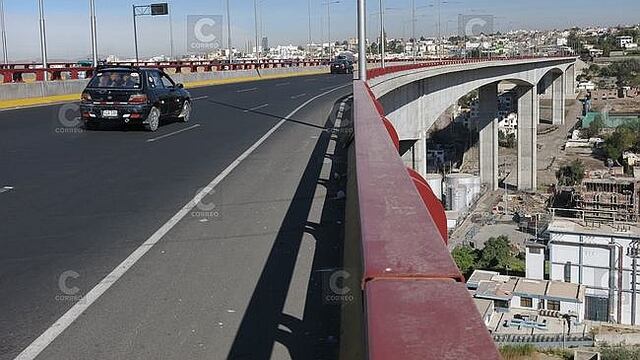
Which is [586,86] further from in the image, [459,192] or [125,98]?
[125,98]

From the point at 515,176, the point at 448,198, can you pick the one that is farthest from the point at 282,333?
the point at 515,176

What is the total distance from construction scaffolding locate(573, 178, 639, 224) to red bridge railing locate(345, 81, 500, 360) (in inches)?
1775

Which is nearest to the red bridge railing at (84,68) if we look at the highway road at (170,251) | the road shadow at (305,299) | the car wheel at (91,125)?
the car wheel at (91,125)

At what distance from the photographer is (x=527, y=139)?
75.1 metres

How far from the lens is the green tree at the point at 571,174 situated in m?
67.7

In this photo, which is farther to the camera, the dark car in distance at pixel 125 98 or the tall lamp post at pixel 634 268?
the tall lamp post at pixel 634 268

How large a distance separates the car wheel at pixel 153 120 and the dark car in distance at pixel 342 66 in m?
45.0

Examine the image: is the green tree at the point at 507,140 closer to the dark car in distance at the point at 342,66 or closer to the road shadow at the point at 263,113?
the dark car in distance at the point at 342,66

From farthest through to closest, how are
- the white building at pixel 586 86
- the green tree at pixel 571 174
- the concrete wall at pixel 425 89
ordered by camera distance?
the white building at pixel 586 86
the green tree at pixel 571 174
the concrete wall at pixel 425 89

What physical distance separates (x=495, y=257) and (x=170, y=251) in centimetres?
3551

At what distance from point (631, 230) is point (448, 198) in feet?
73.3

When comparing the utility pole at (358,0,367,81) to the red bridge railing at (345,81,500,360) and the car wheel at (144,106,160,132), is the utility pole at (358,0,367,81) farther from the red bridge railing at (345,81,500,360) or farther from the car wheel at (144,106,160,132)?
the red bridge railing at (345,81,500,360)

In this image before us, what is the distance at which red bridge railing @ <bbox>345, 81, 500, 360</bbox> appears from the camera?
5.74ft

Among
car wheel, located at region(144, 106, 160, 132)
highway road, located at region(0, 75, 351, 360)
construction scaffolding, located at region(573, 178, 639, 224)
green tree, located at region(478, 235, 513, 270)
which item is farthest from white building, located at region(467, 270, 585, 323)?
highway road, located at region(0, 75, 351, 360)
